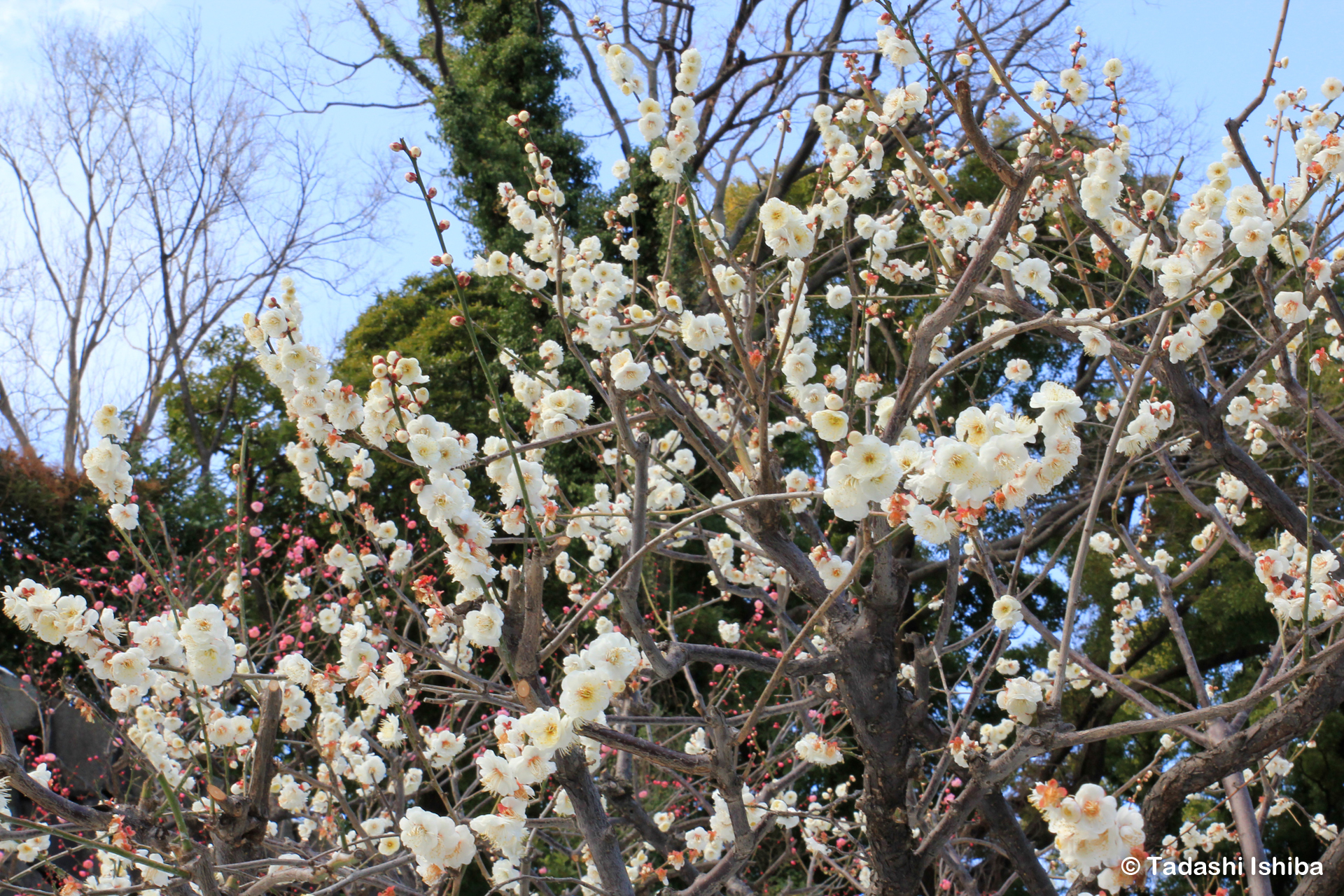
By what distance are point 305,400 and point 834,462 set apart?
1.04m

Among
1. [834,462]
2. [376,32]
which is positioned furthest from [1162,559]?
[376,32]

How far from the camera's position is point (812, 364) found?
7.92 ft

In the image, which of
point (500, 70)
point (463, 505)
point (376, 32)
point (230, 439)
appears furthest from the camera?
point (376, 32)

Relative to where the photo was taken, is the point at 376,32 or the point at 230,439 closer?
the point at 230,439

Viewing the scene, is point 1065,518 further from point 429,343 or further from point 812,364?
point 429,343

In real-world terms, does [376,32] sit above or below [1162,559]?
above

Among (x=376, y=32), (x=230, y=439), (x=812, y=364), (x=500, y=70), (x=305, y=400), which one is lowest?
(x=305, y=400)

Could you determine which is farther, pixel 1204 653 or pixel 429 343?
pixel 429 343

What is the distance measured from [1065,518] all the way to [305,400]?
20.6ft

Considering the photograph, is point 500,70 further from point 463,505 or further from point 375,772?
point 463,505

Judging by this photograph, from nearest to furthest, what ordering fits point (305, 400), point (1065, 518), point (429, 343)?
point (305, 400) < point (1065, 518) < point (429, 343)

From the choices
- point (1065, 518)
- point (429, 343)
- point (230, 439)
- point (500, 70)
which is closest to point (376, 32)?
point (500, 70)

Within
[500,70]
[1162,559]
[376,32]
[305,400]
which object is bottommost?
[1162,559]

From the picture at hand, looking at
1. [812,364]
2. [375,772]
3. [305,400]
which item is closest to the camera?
[305,400]
